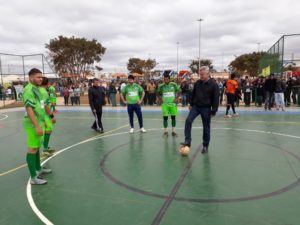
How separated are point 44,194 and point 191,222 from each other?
2.34 metres

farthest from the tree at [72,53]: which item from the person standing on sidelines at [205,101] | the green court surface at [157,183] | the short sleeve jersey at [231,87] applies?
the person standing on sidelines at [205,101]

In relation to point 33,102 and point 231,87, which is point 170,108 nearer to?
point 33,102

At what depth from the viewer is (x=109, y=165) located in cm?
577

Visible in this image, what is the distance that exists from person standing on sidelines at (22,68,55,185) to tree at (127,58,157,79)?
203 ft

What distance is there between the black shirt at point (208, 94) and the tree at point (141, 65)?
60.0 m

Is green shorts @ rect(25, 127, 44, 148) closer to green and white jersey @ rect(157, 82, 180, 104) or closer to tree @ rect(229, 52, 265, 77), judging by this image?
green and white jersey @ rect(157, 82, 180, 104)

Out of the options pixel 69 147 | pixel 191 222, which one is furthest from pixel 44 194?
pixel 69 147

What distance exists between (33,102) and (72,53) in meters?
36.5

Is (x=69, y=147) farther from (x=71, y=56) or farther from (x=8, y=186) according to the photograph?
(x=71, y=56)

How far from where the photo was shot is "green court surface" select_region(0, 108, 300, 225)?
362 cm

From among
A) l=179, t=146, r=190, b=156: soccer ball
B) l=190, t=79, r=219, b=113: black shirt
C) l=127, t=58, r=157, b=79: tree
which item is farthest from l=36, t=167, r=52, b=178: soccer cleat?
l=127, t=58, r=157, b=79: tree

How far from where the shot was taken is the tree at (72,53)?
38438 millimetres

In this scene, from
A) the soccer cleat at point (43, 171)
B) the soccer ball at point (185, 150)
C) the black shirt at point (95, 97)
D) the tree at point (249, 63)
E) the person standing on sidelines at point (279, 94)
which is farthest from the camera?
the tree at point (249, 63)

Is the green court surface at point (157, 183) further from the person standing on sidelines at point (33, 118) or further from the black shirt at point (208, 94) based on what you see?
the black shirt at point (208, 94)
